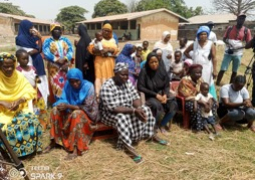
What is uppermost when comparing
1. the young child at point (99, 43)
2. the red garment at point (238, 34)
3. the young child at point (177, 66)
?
the red garment at point (238, 34)

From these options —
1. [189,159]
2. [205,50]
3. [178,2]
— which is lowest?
[189,159]

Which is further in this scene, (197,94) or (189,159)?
(197,94)

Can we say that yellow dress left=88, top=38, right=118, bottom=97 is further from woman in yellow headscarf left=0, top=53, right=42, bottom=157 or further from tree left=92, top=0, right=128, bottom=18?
tree left=92, top=0, right=128, bottom=18

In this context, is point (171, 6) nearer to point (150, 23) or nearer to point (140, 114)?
point (150, 23)

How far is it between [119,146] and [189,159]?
111 cm

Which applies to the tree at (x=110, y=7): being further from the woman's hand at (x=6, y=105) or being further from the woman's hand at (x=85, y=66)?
the woman's hand at (x=6, y=105)

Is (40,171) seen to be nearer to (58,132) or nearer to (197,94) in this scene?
(58,132)

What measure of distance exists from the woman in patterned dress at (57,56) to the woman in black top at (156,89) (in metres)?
1.73

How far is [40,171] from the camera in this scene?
128 inches

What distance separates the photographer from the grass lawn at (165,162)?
3.22 meters

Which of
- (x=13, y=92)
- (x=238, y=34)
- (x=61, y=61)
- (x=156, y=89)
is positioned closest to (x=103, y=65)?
(x=61, y=61)

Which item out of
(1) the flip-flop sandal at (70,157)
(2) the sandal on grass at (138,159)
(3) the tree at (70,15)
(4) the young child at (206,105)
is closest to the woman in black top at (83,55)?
(1) the flip-flop sandal at (70,157)

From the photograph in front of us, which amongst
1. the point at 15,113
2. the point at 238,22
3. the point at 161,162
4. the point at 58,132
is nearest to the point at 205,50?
the point at 238,22

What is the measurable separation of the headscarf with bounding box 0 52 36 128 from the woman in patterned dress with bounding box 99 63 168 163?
1.16 metres
